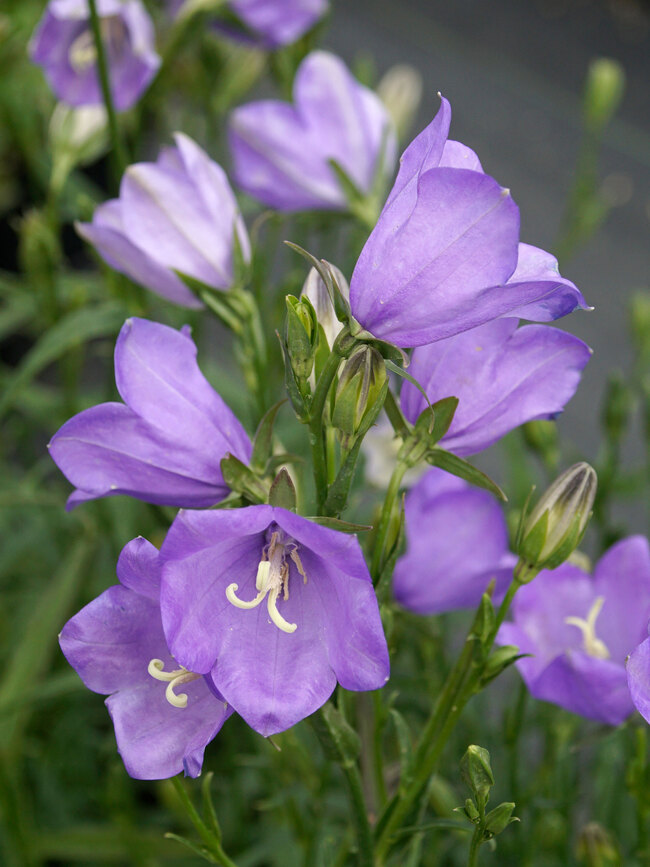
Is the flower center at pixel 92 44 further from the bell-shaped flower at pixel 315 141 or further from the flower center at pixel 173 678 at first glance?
the flower center at pixel 173 678

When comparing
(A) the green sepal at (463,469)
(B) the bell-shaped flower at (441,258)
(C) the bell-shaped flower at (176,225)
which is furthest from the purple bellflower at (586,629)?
(C) the bell-shaped flower at (176,225)

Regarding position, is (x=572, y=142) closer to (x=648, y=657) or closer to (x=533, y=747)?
(x=533, y=747)

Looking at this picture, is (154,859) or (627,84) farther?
(627,84)

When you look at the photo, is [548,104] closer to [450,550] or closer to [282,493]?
[450,550]

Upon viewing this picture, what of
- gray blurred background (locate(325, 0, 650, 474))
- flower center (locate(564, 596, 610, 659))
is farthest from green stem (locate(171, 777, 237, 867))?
gray blurred background (locate(325, 0, 650, 474))

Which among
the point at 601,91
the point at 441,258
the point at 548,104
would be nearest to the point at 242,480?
the point at 441,258

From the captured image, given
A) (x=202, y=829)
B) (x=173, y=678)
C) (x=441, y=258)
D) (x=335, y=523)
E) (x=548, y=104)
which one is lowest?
(x=548, y=104)

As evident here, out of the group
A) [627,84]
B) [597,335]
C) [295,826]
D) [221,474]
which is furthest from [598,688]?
[627,84]
